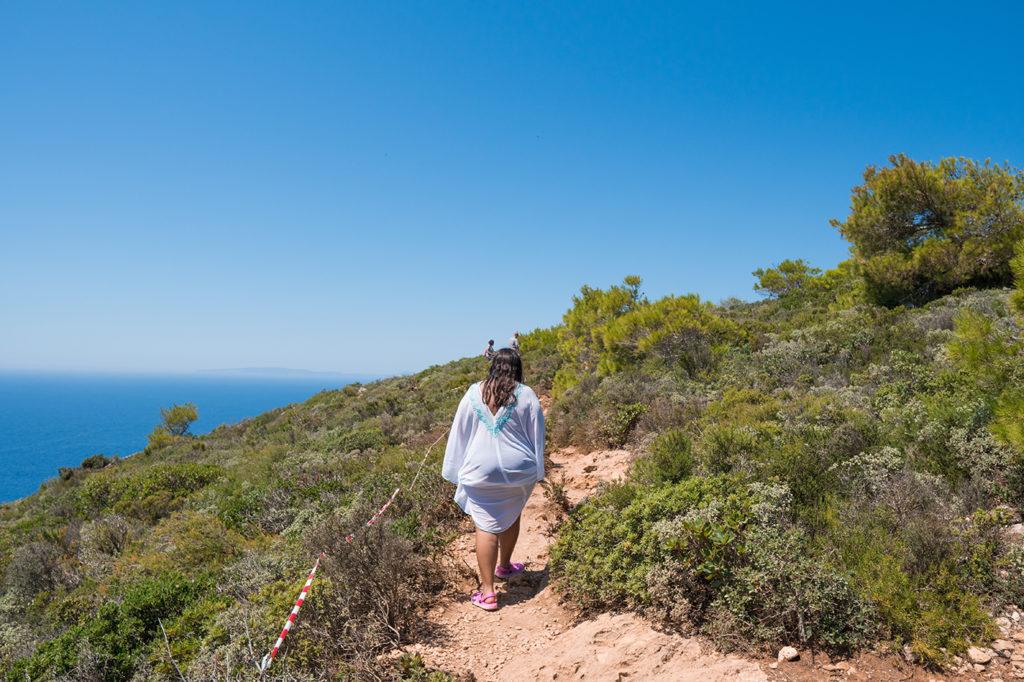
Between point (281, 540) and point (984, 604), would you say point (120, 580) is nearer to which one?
point (281, 540)

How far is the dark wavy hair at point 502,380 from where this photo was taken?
3.96m

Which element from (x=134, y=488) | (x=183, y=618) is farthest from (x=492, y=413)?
(x=134, y=488)

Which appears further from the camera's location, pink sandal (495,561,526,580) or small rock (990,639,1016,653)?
pink sandal (495,561,526,580)

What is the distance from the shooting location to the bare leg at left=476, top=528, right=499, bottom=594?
13.0 feet

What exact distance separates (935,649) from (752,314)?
20.9 meters

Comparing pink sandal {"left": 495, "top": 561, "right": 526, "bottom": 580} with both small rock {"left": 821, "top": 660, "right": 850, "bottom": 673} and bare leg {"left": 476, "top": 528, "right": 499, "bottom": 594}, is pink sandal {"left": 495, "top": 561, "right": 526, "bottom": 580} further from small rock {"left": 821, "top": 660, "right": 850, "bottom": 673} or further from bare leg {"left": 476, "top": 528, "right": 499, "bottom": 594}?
small rock {"left": 821, "top": 660, "right": 850, "bottom": 673}

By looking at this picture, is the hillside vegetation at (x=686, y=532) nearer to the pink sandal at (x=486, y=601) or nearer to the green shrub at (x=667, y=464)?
the green shrub at (x=667, y=464)

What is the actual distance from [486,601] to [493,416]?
58.2 inches

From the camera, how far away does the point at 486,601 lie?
4.05m

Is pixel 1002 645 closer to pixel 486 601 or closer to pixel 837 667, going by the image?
pixel 837 667

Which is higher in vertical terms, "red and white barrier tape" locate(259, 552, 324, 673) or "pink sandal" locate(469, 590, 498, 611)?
"red and white barrier tape" locate(259, 552, 324, 673)

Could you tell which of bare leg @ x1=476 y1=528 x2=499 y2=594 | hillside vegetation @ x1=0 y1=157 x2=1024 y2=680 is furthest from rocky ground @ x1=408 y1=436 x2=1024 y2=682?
bare leg @ x1=476 y1=528 x2=499 y2=594

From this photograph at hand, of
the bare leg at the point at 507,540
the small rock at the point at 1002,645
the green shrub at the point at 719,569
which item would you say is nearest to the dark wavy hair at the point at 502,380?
the bare leg at the point at 507,540

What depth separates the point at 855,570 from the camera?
10.4 ft
